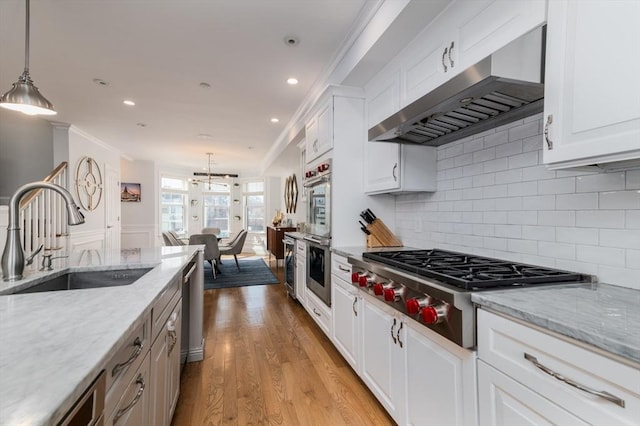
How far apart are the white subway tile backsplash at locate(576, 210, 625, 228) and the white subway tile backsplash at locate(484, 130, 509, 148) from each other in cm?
56

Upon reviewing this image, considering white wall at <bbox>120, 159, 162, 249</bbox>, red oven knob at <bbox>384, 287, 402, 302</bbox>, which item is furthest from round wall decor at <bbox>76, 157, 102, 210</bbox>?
red oven knob at <bbox>384, 287, 402, 302</bbox>

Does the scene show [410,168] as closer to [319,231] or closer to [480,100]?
Result: [480,100]

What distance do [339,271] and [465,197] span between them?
1057 mm

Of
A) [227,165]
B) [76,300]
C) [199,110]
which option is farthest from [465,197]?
[227,165]

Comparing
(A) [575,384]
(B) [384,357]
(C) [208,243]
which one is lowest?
(B) [384,357]

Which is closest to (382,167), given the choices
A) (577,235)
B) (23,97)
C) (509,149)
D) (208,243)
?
(509,149)

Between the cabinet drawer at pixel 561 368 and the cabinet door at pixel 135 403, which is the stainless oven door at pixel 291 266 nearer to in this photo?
the cabinet door at pixel 135 403

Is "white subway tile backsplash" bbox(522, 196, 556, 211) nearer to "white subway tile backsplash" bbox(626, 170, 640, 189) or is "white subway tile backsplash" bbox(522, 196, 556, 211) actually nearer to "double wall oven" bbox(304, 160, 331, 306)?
"white subway tile backsplash" bbox(626, 170, 640, 189)

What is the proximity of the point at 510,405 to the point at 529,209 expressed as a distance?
0.99m

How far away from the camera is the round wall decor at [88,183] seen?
4.98 meters

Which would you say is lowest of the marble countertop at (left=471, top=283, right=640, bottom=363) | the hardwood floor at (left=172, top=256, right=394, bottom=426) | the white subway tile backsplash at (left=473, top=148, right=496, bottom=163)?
the hardwood floor at (left=172, top=256, right=394, bottom=426)

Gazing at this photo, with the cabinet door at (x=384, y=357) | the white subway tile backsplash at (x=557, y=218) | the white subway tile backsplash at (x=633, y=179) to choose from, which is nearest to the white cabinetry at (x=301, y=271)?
the cabinet door at (x=384, y=357)

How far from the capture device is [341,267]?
231cm

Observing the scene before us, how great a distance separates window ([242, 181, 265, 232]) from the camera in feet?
30.5
